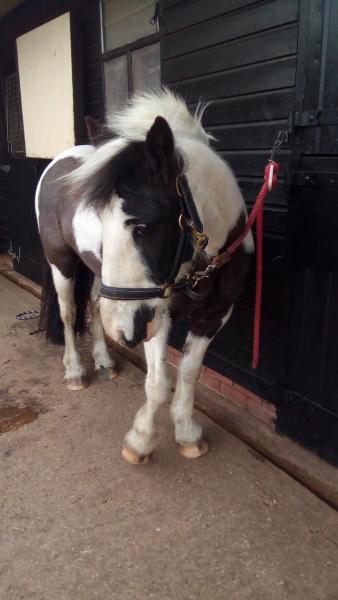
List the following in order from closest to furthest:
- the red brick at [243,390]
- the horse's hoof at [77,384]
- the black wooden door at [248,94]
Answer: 1. the black wooden door at [248,94]
2. the red brick at [243,390]
3. the horse's hoof at [77,384]

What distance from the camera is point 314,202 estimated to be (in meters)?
1.74

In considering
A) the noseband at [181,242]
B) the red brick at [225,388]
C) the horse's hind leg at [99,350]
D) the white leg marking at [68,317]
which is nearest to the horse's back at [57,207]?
the white leg marking at [68,317]

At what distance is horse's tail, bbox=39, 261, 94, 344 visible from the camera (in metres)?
2.90

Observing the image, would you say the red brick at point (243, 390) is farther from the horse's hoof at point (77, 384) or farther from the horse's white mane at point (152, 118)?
the horse's white mane at point (152, 118)

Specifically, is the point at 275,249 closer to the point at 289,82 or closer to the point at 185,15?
the point at 289,82

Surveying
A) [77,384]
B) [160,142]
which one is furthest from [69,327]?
[160,142]

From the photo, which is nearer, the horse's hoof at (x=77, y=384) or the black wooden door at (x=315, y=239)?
the black wooden door at (x=315, y=239)

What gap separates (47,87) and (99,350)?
2513mm

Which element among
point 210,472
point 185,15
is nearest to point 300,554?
point 210,472

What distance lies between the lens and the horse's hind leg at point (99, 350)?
288 centimetres

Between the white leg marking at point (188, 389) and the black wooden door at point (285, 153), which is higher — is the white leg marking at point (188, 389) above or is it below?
below

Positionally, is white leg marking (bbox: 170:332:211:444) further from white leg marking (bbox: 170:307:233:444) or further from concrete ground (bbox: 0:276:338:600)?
concrete ground (bbox: 0:276:338:600)

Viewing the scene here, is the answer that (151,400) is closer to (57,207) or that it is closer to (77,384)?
(77,384)

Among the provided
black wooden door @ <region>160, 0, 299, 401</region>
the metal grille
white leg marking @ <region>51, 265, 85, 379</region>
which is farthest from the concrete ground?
the metal grille
